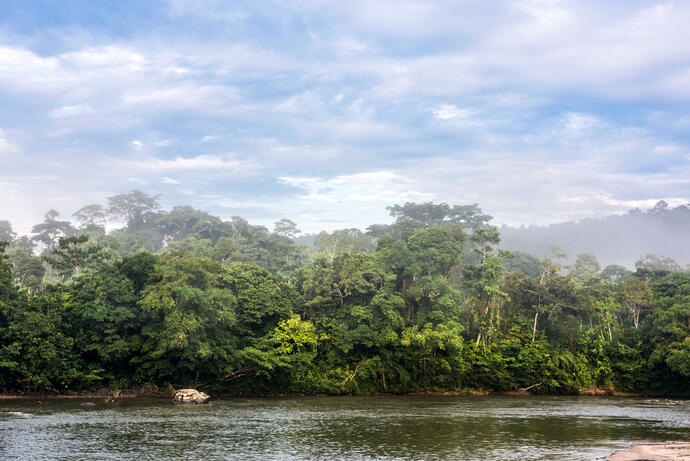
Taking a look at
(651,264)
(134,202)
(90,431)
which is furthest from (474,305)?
(134,202)

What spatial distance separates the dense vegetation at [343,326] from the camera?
38312mm

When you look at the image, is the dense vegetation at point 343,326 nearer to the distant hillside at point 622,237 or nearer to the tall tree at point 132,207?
the tall tree at point 132,207

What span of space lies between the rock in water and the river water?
1.15 m

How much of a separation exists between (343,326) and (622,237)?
509 ft

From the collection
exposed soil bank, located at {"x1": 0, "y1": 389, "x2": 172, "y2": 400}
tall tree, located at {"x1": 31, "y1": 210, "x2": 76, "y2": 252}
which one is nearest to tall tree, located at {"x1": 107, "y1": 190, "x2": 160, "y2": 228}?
tall tree, located at {"x1": 31, "y1": 210, "x2": 76, "y2": 252}

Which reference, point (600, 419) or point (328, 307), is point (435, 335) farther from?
point (600, 419)

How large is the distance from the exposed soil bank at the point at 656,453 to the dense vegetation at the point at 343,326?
73.4ft

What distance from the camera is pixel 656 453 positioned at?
69.2ft

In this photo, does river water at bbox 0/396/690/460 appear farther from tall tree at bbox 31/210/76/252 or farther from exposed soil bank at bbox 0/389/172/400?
tall tree at bbox 31/210/76/252

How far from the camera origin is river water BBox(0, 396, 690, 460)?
21.8 meters

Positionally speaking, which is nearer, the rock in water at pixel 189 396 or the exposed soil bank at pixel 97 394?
the exposed soil bank at pixel 97 394

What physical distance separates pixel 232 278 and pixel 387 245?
1602cm

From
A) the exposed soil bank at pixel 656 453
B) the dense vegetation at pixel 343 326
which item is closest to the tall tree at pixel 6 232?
the dense vegetation at pixel 343 326

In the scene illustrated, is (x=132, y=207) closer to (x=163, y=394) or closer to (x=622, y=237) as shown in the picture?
(x=163, y=394)
